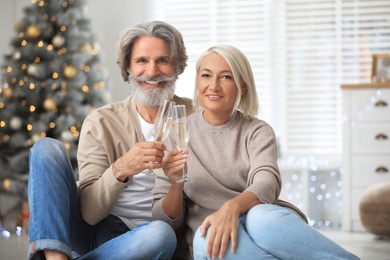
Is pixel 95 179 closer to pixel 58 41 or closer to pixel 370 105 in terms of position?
pixel 58 41

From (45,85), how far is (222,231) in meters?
3.47

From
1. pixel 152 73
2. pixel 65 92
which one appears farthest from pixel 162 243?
pixel 65 92

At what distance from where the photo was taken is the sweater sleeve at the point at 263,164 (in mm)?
1963

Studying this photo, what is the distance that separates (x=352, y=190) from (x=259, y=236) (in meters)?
3.38

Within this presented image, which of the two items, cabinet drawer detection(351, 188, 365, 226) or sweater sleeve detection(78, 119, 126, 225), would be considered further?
cabinet drawer detection(351, 188, 365, 226)

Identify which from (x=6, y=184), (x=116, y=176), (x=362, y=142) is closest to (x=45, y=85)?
(x=6, y=184)

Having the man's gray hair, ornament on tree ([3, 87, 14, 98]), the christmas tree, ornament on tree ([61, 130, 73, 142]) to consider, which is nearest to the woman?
the man's gray hair

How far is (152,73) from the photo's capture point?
2.35m

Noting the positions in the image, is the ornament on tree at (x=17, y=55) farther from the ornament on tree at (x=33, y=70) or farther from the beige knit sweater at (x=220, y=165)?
the beige knit sweater at (x=220, y=165)

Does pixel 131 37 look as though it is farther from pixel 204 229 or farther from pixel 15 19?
pixel 15 19

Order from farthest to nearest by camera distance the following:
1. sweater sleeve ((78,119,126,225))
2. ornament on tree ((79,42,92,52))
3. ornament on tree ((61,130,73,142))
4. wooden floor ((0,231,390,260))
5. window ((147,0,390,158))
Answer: window ((147,0,390,158))
ornament on tree ((79,42,92,52))
ornament on tree ((61,130,73,142))
wooden floor ((0,231,390,260))
sweater sleeve ((78,119,126,225))

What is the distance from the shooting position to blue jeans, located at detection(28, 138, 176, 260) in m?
1.98

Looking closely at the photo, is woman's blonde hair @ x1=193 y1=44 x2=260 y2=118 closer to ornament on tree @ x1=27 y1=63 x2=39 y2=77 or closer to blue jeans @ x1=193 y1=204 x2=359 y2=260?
blue jeans @ x1=193 y1=204 x2=359 y2=260

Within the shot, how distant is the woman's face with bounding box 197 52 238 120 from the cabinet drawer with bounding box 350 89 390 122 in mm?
3146
